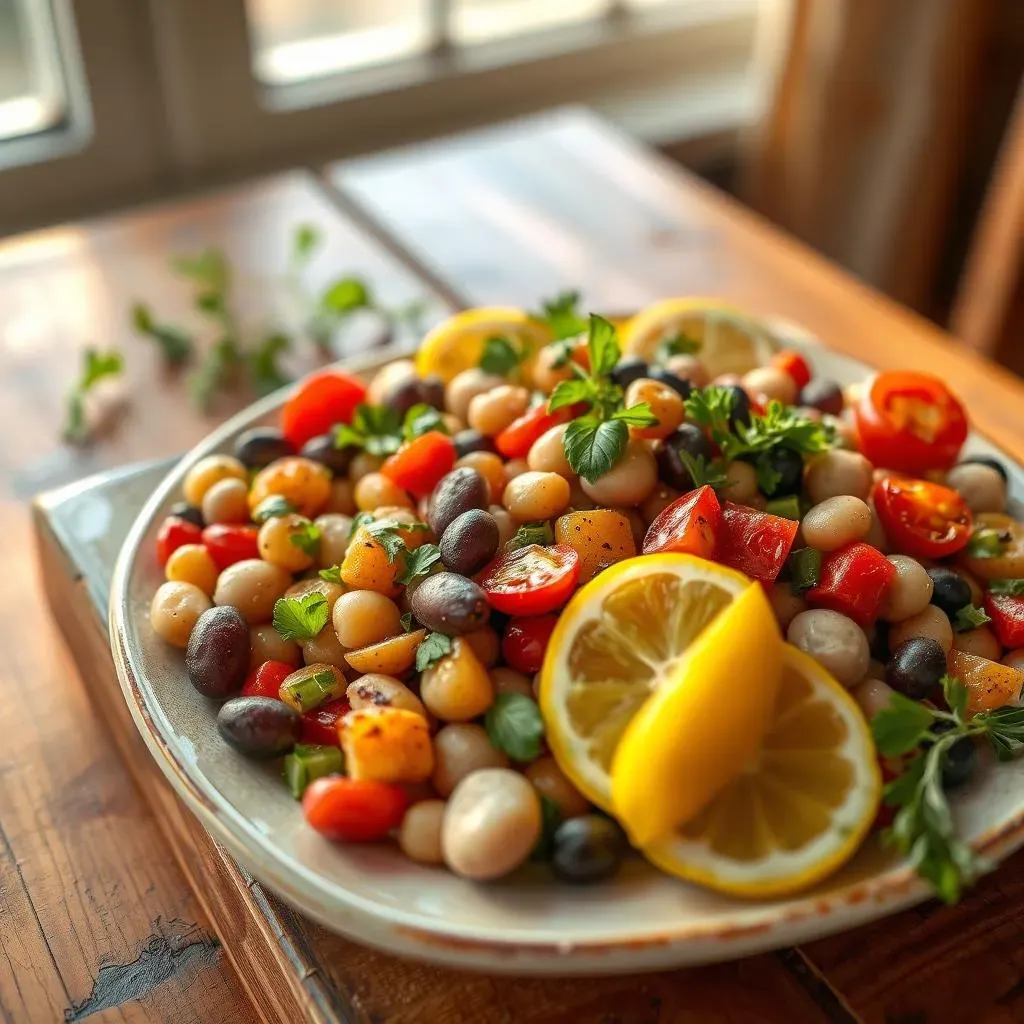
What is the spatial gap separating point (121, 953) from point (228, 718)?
20 cm

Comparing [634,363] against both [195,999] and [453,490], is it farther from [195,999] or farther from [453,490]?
[195,999]

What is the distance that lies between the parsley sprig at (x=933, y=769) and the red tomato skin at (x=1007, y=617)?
8 cm

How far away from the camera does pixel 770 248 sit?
1589 millimetres

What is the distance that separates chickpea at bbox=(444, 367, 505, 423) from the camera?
101 cm

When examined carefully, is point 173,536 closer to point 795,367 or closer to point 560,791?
point 560,791

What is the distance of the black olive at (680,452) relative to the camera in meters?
0.85

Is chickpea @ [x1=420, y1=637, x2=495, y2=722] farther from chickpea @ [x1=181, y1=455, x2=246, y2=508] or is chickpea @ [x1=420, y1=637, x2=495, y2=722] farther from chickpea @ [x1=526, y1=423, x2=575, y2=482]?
chickpea @ [x1=181, y1=455, x2=246, y2=508]

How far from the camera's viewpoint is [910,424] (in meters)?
0.94

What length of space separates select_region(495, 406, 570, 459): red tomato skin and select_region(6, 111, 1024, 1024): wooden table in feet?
1.27

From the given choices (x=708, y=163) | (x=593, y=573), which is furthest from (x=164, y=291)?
(x=708, y=163)

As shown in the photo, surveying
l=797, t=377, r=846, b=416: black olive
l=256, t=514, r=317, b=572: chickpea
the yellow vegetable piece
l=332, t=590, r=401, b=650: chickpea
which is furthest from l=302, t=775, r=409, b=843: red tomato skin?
l=797, t=377, r=846, b=416: black olive

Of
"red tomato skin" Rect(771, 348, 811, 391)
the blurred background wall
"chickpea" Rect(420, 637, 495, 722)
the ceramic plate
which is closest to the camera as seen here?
the ceramic plate

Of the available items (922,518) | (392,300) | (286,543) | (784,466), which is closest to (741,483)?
(784,466)

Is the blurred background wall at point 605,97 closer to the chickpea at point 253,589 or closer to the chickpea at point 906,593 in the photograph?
the chickpea at point 906,593
